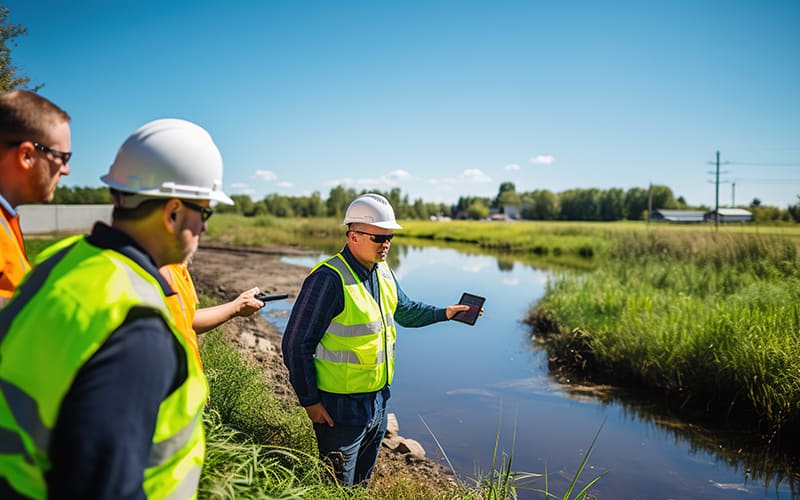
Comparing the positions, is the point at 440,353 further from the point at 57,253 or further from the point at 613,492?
the point at 57,253

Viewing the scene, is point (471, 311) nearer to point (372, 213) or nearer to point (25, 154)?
point (372, 213)

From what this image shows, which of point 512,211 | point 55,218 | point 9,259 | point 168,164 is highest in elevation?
point 512,211

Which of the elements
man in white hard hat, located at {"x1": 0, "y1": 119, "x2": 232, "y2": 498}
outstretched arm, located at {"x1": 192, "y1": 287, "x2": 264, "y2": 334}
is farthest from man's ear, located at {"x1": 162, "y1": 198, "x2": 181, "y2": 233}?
outstretched arm, located at {"x1": 192, "y1": 287, "x2": 264, "y2": 334}

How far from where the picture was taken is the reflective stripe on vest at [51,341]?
106 centimetres

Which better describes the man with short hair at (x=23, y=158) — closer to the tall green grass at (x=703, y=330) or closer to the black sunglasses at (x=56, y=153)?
the black sunglasses at (x=56, y=153)

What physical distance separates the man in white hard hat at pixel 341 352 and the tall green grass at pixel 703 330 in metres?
5.34

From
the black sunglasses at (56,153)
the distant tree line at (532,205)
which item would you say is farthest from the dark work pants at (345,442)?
the distant tree line at (532,205)

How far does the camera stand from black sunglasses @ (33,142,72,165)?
202 centimetres

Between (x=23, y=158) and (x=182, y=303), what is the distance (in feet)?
2.79

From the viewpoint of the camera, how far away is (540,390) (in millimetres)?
8133

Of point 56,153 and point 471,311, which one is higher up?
point 56,153

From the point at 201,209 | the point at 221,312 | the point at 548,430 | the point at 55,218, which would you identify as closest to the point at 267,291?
the point at 548,430

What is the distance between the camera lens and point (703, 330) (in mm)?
7109

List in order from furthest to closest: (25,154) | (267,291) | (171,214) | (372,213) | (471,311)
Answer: (267,291) → (471,311) → (372,213) → (25,154) → (171,214)
